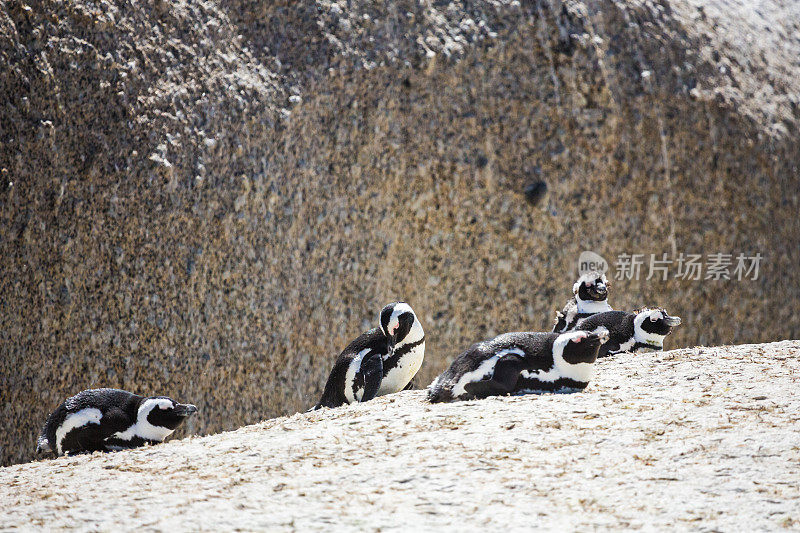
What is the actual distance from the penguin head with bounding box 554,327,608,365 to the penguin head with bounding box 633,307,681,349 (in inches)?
64.6

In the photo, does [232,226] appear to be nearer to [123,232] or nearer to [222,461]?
[123,232]

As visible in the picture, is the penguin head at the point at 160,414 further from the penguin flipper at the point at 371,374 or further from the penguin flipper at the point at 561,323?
the penguin flipper at the point at 561,323

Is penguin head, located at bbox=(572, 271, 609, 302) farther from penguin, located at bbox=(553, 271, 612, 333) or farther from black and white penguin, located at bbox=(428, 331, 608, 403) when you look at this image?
black and white penguin, located at bbox=(428, 331, 608, 403)

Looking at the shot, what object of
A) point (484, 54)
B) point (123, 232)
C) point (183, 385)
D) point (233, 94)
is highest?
point (484, 54)

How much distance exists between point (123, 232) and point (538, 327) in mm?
4955

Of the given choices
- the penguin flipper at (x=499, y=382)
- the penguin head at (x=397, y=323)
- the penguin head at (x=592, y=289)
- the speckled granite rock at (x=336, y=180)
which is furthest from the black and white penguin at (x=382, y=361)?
the speckled granite rock at (x=336, y=180)

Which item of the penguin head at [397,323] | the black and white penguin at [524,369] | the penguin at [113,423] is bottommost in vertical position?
the penguin at [113,423]

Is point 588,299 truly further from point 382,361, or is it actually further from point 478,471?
point 478,471

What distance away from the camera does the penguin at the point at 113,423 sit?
5.14 meters

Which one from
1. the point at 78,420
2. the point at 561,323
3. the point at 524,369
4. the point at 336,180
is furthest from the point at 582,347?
the point at 336,180

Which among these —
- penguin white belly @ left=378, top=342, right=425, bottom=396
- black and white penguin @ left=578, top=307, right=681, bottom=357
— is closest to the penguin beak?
penguin white belly @ left=378, top=342, right=425, bottom=396

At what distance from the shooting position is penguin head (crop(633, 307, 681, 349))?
6.11m

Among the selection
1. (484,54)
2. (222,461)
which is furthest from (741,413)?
(484,54)

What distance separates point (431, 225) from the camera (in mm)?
9867
